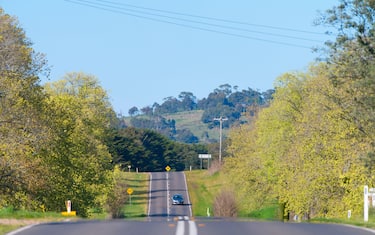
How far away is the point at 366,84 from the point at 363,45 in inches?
62.8

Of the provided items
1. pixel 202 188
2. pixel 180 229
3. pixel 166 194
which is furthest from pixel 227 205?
pixel 180 229

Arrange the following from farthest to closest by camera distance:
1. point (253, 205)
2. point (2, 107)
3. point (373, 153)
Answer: point (253, 205)
point (2, 107)
point (373, 153)

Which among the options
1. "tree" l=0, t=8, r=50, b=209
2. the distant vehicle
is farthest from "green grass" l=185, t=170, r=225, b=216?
"tree" l=0, t=8, r=50, b=209

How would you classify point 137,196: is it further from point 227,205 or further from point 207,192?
Result: point 227,205

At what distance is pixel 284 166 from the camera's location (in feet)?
194

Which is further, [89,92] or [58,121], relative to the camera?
[89,92]

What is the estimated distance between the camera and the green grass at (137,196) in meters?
99.2

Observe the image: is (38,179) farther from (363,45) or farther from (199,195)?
(199,195)

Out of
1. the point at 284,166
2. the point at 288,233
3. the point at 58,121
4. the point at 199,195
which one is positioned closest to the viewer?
the point at 288,233

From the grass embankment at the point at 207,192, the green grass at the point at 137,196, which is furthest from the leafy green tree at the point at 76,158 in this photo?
the green grass at the point at 137,196

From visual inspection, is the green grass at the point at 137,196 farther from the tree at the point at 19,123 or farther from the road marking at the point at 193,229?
the road marking at the point at 193,229

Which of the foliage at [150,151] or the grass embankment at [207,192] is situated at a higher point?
the foliage at [150,151]

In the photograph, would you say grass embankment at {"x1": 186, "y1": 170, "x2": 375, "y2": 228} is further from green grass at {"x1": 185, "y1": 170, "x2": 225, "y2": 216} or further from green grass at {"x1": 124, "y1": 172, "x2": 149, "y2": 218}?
green grass at {"x1": 124, "y1": 172, "x2": 149, "y2": 218}

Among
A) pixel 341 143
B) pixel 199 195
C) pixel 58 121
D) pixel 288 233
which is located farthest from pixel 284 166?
pixel 199 195
